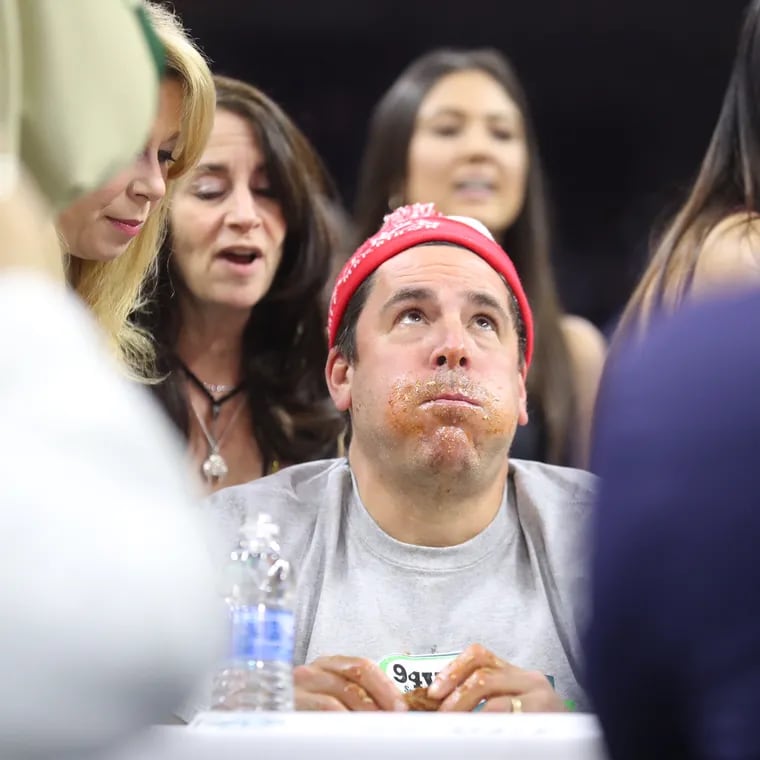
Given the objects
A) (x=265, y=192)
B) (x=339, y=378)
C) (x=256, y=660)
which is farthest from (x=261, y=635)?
(x=265, y=192)

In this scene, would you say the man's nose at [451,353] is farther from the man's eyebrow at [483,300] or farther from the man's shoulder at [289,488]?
the man's shoulder at [289,488]

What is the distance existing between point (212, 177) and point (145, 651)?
2.21 metres

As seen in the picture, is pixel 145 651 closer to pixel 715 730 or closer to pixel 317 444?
pixel 715 730

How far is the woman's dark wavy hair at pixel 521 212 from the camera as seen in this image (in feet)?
9.54

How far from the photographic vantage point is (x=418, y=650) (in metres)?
2.00

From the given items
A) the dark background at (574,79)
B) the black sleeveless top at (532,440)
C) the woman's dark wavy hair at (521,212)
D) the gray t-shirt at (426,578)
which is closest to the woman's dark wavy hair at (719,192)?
the gray t-shirt at (426,578)

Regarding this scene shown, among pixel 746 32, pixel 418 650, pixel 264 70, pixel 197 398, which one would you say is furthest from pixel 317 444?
pixel 264 70

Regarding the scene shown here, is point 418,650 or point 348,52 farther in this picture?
point 348,52

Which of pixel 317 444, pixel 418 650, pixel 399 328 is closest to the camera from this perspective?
pixel 418 650

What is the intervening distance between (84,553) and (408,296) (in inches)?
64.7

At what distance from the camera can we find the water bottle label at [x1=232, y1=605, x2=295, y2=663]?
1692mm

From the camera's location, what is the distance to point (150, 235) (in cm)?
221

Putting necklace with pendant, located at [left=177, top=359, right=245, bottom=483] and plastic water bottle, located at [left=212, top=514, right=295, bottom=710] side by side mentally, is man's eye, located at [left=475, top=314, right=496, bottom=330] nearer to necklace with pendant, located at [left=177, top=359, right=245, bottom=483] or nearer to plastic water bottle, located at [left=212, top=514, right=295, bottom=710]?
plastic water bottle, located at [left=212, top=514, right=295, bottom=710]

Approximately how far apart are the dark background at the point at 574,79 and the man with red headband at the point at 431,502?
2.09 m
